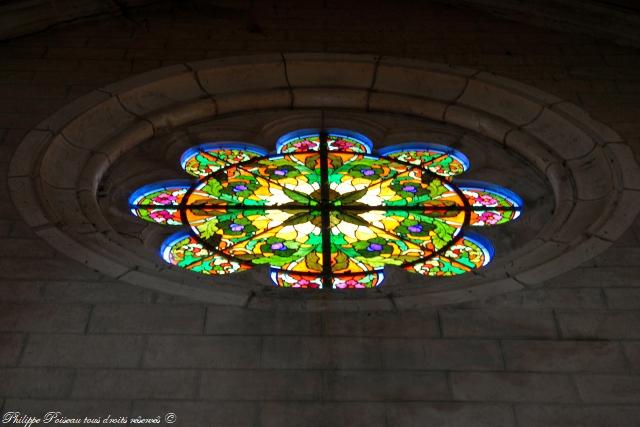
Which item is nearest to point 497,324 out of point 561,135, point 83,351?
point 83,351

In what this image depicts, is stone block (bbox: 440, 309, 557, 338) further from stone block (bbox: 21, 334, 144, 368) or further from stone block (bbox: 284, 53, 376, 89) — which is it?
stone block (bbox: 284, 53, 376, 89)

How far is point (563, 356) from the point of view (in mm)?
4031

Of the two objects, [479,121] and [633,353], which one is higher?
[479,121]

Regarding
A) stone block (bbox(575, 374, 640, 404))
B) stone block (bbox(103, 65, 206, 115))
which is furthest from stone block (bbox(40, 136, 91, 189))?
stone block (bbox(575, 374, 640, 404))

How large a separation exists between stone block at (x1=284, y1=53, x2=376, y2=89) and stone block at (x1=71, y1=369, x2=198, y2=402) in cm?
281

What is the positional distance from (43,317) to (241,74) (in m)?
2.49

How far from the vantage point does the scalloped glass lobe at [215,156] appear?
5.80 meters

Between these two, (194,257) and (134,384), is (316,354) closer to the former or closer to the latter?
(134,384)

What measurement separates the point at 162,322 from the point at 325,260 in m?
1.04

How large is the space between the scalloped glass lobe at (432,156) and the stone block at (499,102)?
340 mm

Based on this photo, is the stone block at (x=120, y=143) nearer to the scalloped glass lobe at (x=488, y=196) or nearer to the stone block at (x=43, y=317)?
the stone block at (x=43, y=317)

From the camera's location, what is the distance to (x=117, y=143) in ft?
18.7

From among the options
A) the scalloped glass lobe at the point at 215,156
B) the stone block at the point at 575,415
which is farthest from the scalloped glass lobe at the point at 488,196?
the stone block at the point at 575,415

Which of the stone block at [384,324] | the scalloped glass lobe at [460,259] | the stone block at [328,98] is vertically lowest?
the stone block at [384,324]
